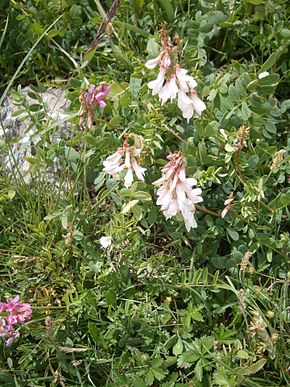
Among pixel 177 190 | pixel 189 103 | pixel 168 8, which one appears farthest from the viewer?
pixel 168 8

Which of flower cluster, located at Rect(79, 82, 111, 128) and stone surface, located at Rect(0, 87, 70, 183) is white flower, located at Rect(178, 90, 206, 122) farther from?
stone surface, located at Rect(0, 87, 70, 183)

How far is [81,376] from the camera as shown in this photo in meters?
2.36

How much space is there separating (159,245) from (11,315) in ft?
2.13

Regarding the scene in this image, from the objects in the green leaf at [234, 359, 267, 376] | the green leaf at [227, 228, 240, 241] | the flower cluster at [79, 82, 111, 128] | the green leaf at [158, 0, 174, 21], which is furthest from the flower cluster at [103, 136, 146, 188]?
the green leaf at [158, 0, 174, 21]

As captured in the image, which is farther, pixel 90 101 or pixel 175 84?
pixel 90 101

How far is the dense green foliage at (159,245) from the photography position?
2.31 m

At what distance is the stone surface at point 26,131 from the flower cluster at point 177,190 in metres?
0.69

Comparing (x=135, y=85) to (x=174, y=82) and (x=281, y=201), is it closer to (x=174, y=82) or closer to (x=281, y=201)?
(x=174, y=82)

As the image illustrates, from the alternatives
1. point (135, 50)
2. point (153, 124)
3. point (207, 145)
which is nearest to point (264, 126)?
point (207, 145)

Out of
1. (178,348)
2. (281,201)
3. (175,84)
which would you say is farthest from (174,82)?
(178,348)

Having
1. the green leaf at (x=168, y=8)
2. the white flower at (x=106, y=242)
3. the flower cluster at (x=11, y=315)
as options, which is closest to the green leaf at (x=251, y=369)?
the white flower at (x=106, y=242)

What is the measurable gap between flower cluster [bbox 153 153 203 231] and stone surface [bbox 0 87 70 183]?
0.69 metres

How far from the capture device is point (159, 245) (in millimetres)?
2682

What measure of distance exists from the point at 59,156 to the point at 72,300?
25.3 inches
